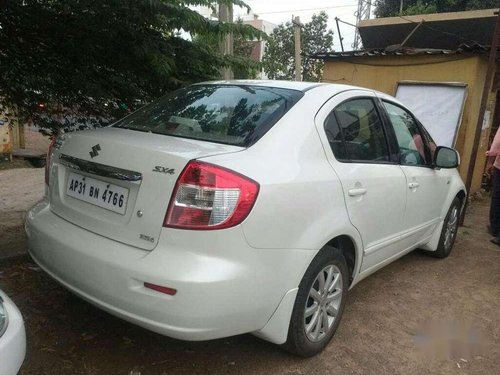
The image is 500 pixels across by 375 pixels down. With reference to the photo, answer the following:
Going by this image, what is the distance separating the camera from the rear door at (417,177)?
11.5 feet

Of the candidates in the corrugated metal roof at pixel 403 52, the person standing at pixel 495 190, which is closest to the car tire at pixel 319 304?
the person standing at pixel 495 190

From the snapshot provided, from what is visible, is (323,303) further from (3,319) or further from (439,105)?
(439,105)

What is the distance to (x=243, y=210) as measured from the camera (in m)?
2.05

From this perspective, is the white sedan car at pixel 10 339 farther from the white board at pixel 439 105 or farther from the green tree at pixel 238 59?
the white board at pixel 439 105

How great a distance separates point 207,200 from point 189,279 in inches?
14.2

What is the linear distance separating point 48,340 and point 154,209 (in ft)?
4.00

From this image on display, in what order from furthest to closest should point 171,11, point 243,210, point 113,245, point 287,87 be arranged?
1. point 171,11
2. point 287,87
3. point 113,245
4. point 243,210

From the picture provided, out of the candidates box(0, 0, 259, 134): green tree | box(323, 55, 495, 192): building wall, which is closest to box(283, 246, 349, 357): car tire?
box(0, 0, 259, 134): green tree

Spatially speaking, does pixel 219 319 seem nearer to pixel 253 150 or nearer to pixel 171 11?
pixel 253 150

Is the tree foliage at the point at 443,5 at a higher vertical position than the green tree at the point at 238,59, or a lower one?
higher

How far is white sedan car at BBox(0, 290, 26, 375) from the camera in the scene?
159 centimetres

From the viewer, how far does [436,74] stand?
25.1ft

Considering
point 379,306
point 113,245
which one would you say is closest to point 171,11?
point 113,245

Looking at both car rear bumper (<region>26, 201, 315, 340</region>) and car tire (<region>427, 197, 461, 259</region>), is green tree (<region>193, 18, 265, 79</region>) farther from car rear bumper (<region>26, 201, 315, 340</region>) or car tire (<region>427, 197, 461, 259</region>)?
car rear bumper (<region>26, 201, 315, 340</region>)
